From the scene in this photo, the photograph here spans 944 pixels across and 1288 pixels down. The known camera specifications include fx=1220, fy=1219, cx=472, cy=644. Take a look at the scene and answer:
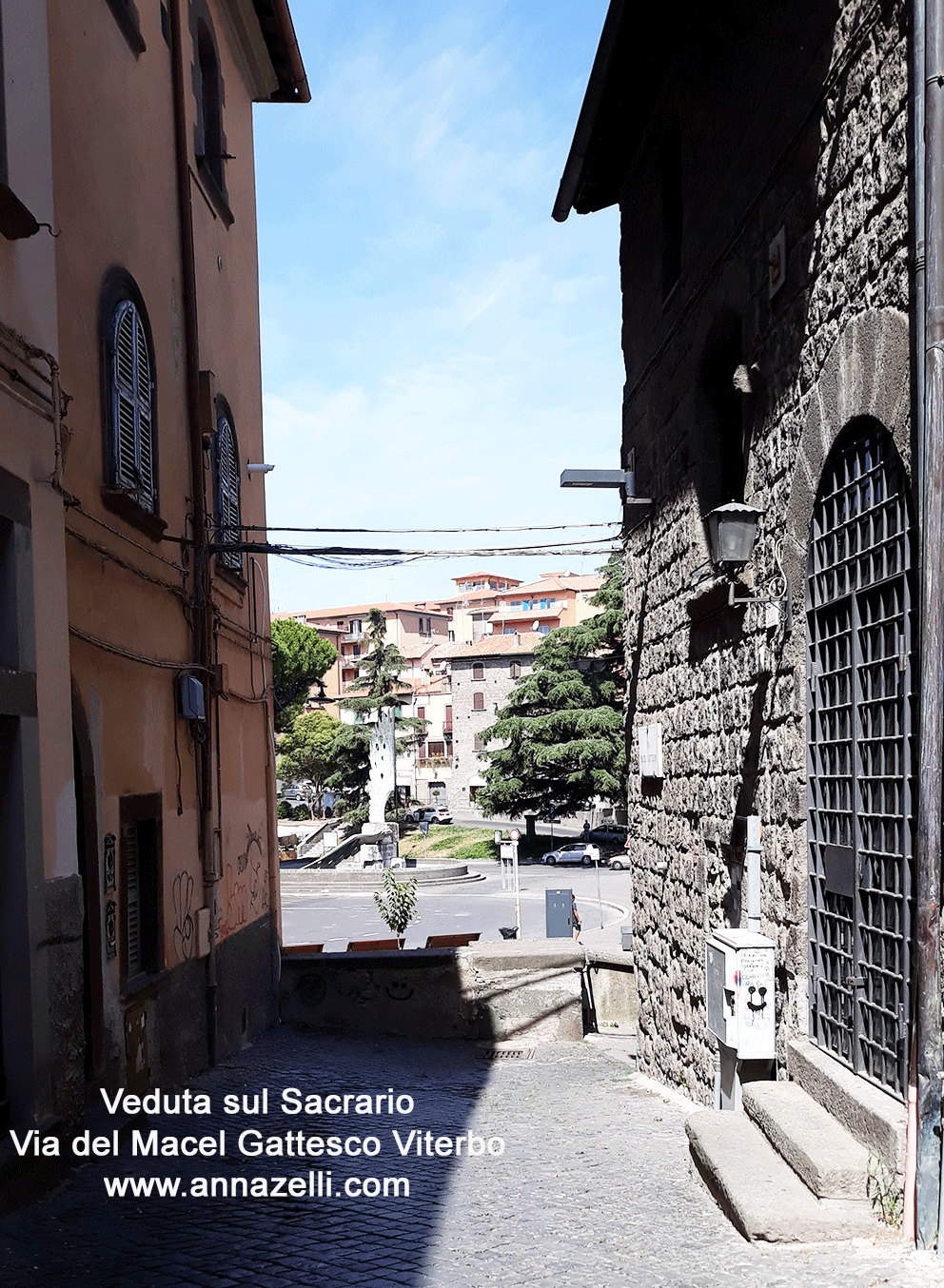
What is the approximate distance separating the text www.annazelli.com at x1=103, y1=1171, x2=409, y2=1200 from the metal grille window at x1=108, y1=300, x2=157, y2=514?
13.0 feet

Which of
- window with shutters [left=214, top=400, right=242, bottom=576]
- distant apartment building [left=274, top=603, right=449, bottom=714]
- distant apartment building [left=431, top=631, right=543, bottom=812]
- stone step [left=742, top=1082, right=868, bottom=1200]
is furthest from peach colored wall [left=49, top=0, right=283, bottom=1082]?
distant apartment building [left=274, top=603, right=449, bottom=714]

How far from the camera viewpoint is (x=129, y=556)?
798 cm

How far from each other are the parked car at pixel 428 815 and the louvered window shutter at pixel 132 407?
5055cm

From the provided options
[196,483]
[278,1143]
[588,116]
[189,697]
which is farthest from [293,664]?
[278,1143]

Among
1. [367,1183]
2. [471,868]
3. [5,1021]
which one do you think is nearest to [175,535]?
[5,1021]

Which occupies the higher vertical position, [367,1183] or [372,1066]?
[367,1183]

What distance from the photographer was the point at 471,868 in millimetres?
42656

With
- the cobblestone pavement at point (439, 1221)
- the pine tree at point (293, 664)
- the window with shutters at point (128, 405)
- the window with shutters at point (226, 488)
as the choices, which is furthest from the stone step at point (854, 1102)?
the pine tree at point (293, 664)

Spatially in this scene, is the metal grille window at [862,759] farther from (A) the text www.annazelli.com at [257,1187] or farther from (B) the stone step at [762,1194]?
(A) the text www.annazelli.com at [257,1187]

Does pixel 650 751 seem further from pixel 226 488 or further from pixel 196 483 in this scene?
pixel 226 488

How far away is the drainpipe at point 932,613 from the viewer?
4.06m

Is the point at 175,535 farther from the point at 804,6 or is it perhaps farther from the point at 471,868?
the point at 471,868

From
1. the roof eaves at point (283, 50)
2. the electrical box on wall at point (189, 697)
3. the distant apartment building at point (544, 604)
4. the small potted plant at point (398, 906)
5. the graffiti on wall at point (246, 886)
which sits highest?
the roof eaves at point (283, 50)

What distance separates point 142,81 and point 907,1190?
333 inches
